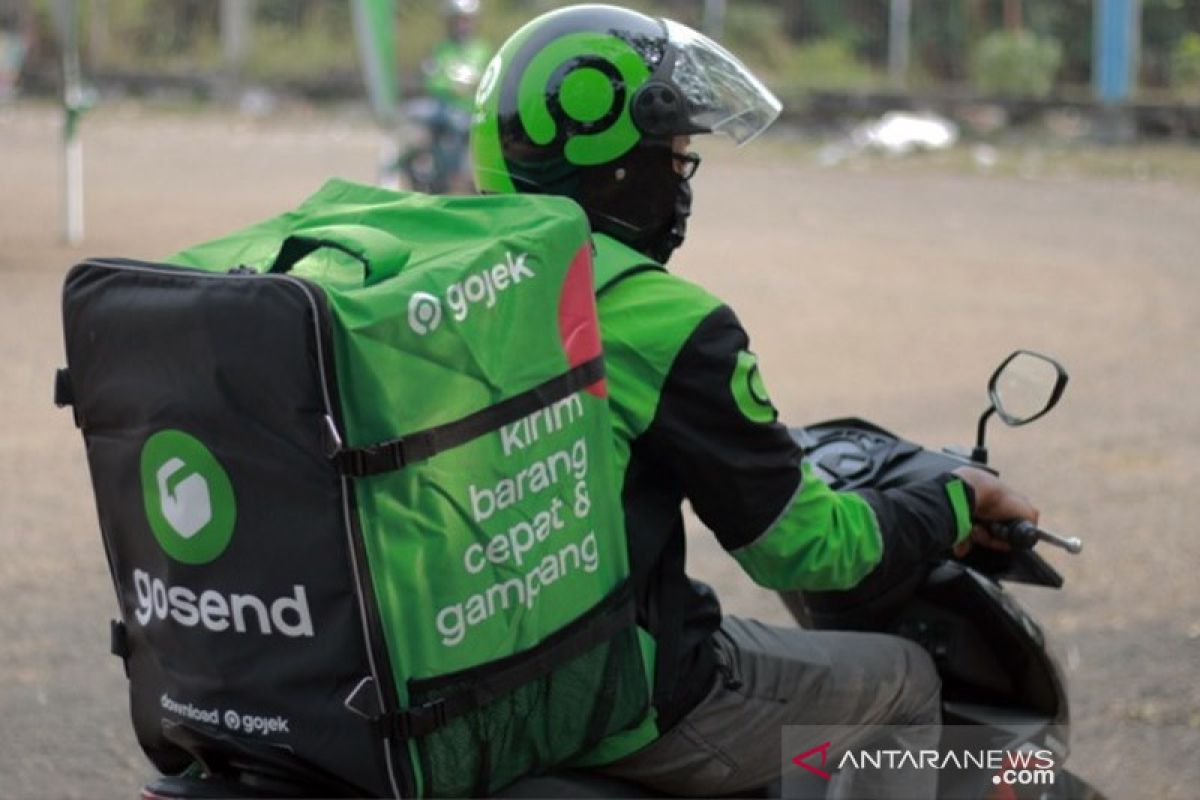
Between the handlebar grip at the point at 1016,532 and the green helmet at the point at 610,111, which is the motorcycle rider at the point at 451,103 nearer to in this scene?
the green helmet at the point at 610,111

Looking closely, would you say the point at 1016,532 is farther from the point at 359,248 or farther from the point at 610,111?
the point at 359,248

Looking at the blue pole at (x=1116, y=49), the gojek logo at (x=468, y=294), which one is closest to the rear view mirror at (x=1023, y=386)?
the gojek logo at (x=468, y=294)

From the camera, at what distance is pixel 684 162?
299 cm

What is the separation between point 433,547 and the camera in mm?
2328

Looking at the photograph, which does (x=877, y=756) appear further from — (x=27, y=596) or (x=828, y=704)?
(x=27, y=596)

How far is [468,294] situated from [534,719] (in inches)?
21.3

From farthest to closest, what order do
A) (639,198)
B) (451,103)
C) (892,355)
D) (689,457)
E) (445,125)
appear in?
(451,103) < (445,125) < (892,355) < (639,198) < (689,457)

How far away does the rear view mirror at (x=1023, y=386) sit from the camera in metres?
3.05

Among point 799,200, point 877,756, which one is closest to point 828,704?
point 877,756

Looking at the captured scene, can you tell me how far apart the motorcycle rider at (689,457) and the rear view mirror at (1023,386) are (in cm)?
13

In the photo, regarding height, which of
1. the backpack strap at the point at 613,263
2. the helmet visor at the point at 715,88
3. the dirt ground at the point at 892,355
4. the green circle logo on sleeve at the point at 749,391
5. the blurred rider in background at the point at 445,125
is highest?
the helmet visor at the point at 715,88

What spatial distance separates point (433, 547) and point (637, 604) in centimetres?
42

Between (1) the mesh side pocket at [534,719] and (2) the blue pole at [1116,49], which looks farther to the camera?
(2) the blue pole at [1116,49]

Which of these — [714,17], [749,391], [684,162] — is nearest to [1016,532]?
[749,391]
